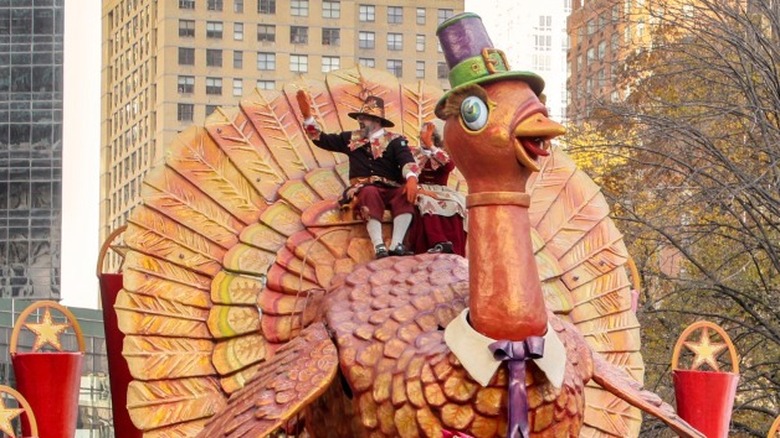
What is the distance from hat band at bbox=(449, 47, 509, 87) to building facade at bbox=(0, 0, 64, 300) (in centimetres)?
4990

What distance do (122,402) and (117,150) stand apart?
249 feet

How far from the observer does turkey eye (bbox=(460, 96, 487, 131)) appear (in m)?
9.14

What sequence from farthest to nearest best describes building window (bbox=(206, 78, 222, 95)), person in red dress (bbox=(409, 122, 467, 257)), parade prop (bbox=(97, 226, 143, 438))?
building window (bbox=(206, 78, 222, 95))
parade prop (bbox=(97, 226, 143, 438))
person in red dress (bbox=(409, 122, 467, 257))

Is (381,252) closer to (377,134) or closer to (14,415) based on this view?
(377,134)

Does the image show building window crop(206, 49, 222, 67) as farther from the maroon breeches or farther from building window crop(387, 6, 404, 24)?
the maroon breeches

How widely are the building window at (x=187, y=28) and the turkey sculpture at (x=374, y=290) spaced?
218 feet

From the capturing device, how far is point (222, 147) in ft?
37.3

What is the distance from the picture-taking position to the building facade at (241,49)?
7688 cm

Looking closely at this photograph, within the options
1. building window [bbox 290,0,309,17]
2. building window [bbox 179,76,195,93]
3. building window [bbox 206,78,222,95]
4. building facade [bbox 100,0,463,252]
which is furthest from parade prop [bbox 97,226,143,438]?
building window [bbox 290,0,309,17]

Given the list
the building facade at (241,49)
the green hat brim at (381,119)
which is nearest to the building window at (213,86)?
the building facade at (241,49)

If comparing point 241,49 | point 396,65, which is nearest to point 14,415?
point 241,49

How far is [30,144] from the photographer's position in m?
58.8

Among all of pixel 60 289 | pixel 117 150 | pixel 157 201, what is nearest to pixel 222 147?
pixel 157 201

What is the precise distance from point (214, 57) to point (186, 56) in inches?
49.1
